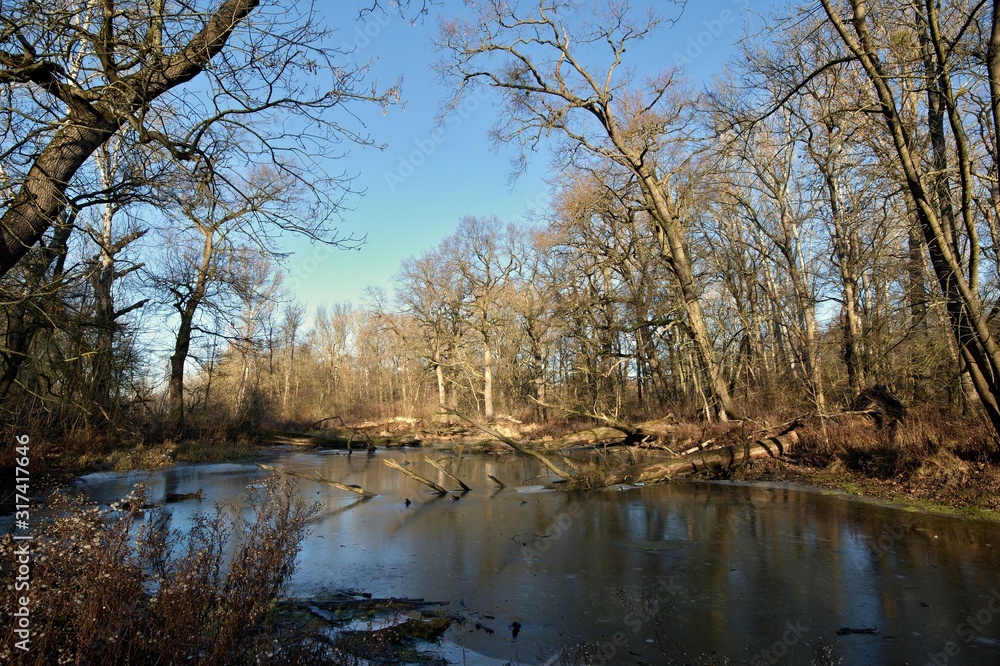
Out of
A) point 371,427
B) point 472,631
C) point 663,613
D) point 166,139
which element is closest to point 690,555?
point 663,613

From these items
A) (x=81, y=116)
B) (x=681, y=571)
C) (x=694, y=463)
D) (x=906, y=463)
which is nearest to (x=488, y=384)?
(x=694, y=463)

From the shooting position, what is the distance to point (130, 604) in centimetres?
358

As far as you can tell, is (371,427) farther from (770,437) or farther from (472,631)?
(472,631)

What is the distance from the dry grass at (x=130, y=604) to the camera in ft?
10.6

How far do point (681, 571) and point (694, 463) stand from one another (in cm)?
740

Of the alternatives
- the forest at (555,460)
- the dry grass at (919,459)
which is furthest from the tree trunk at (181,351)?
the dry grass at (919,459)

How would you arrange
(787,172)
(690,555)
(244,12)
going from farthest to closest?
(787,172) < (690,555) < (244,12)

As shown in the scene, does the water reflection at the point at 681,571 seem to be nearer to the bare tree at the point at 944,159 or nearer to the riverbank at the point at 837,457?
the riverbank at the point at 837,457

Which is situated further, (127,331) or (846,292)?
(846,292)

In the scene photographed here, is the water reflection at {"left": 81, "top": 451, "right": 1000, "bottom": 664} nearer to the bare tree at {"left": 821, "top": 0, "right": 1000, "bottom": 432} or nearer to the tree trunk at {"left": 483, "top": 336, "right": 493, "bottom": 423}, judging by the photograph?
the bare tree at {"left": 821, "top": 0, "right": 1000, "bottom": 432}

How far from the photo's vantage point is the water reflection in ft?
15.7

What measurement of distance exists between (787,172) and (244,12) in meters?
24.0

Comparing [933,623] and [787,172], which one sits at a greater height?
[787,172]

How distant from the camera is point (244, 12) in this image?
15.6 ft
